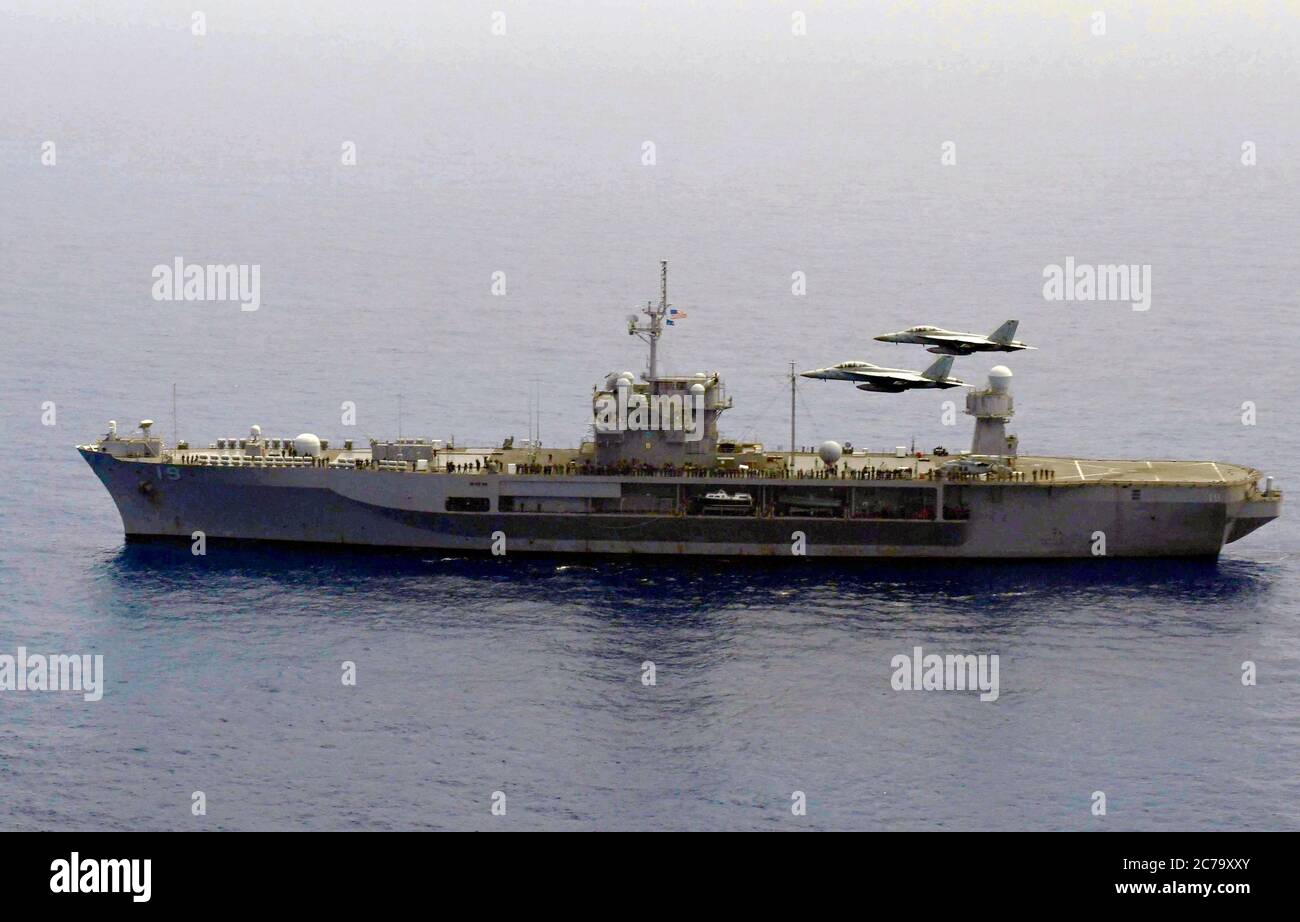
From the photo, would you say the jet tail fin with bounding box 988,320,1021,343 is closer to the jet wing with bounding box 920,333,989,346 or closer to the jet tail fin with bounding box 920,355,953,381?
the jet wing with bounding box 920,333,989,346

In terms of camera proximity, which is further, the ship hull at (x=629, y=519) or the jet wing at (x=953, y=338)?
the jet wing at (x=953, y=338)

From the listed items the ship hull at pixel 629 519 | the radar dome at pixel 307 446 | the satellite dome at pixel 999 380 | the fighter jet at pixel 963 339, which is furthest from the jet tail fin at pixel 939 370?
the radar dome at pixel 307 446

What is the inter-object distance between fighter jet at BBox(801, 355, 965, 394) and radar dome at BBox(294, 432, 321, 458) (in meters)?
26.0

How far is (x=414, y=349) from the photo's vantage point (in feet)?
552

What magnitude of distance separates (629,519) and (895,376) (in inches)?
626

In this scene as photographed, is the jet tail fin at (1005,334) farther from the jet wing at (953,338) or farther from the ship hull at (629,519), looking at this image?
the ship hull at (629,519)

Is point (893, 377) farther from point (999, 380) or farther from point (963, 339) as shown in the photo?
point (999, 380)

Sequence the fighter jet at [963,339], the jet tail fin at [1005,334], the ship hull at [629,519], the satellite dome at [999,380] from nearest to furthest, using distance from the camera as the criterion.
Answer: the ship hull at [629,519], the satellite dome at [999,380], the fighter jet at [963,339], the jet tail fin at [1005,334]

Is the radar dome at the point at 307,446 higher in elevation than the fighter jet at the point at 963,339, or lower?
lower

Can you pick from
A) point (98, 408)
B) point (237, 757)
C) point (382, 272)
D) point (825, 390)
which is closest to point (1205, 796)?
point (237, 757)

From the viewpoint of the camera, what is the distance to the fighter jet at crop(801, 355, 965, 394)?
124688 mm

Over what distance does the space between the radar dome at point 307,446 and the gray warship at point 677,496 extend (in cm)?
9

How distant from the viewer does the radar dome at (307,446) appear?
124875 mm
